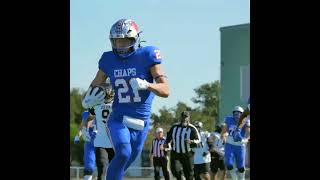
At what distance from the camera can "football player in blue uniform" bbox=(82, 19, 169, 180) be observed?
713 centimetres

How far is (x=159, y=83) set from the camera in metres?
7.14

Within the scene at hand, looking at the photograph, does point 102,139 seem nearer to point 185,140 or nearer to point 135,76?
point 185,140

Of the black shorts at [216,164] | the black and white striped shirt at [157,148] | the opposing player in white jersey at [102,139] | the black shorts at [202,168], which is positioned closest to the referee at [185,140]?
the black shorts at [202,168]

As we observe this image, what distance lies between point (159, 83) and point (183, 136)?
8113mm

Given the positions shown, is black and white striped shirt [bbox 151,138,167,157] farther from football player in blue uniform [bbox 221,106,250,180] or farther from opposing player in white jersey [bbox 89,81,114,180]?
opposing player in white jersey [bbox 89,81,114,180]

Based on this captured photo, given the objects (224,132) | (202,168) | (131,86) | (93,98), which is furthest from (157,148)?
(131,86)

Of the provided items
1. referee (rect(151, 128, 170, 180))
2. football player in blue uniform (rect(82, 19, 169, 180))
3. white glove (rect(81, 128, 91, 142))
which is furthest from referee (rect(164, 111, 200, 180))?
football player in blue uniform (rect(82, 19, 169, 180))

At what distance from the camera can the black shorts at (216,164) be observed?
1693cm
